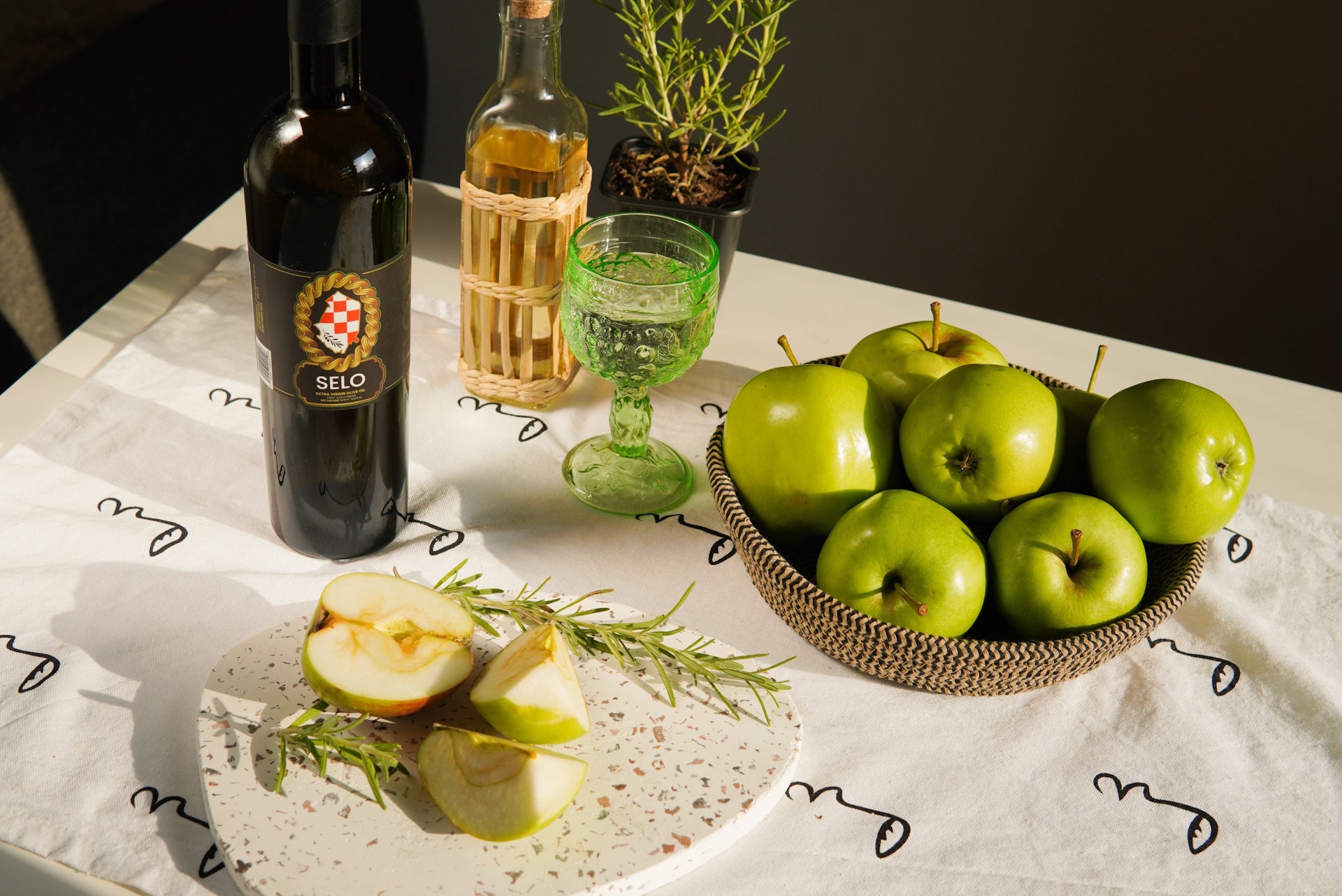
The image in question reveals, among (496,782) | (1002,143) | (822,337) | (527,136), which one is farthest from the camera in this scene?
(1002,143)

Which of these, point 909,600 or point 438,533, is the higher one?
point 909,600

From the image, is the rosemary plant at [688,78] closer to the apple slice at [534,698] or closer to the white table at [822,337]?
the white table at [822,337]

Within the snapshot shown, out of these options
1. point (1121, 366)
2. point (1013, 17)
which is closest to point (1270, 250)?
point (1013, 17)

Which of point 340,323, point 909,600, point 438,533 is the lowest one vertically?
point 438,533

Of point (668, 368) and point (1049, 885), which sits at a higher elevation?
point (668, 368)

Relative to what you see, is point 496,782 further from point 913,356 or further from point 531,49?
point 531,49

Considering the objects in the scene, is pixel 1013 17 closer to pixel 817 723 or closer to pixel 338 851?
pixel 817 723

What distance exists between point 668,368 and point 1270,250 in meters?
1.44

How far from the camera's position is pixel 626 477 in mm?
907

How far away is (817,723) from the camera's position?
698 millimetres

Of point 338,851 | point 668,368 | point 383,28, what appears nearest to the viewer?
point 338,851

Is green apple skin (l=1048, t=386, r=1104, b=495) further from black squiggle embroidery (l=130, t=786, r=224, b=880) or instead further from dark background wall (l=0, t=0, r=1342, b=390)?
dark background wall (l=0, t=0, r=1342, b=390)

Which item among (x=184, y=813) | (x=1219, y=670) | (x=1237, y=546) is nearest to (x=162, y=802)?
(x=184, y=813)

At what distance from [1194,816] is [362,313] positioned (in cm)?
60
